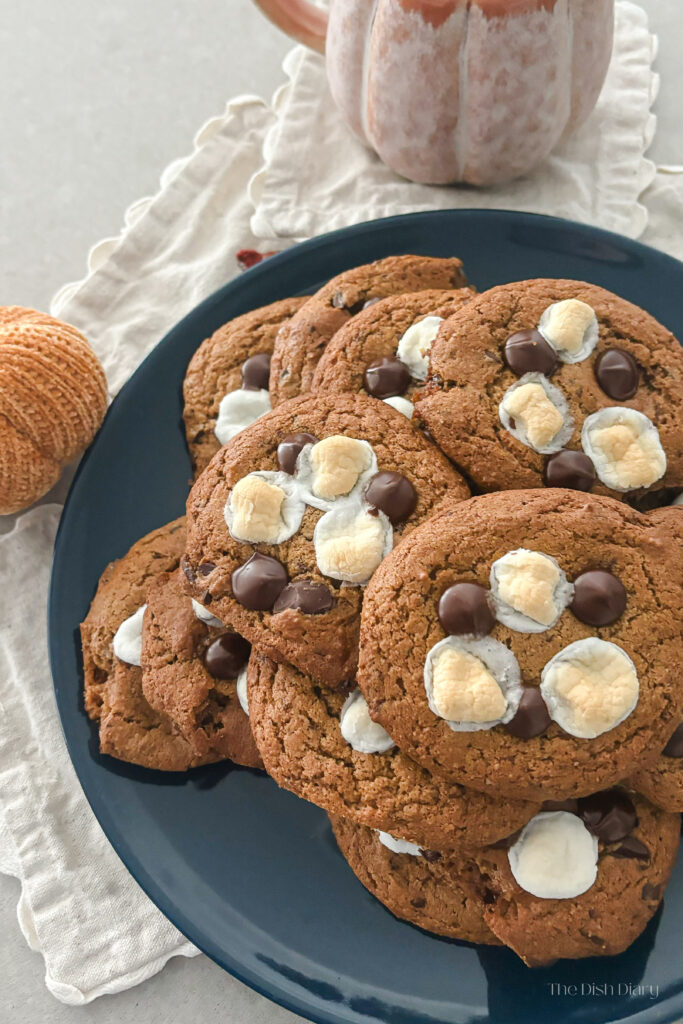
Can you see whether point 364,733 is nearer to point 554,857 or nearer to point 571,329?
point 554,857

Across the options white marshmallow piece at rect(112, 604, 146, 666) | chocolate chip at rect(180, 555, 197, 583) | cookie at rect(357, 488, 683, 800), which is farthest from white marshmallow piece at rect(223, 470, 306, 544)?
white marshmallow piece at rect(112, 604, 146, 666)

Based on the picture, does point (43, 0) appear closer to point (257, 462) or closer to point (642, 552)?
point (257, 462)

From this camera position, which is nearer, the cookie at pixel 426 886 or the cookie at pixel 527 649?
the cookie at pixel 527 649

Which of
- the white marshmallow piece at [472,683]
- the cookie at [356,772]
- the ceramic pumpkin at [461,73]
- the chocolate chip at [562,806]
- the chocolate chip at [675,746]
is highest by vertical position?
the ceramic pumpkin at [461,73]

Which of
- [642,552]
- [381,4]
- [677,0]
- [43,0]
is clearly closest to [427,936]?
[642,552]

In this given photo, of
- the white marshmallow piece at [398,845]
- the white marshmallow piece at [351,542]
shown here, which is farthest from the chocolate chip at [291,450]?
the white marshmallow piece at [398,845]

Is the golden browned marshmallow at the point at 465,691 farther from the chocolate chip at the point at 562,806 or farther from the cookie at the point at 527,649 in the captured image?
the chocolate chip at the point at 562,806
